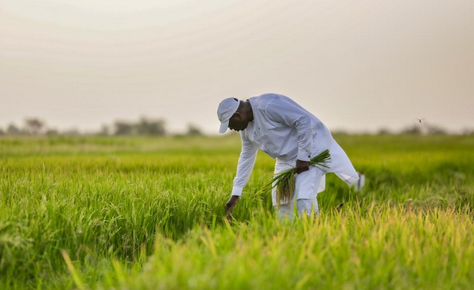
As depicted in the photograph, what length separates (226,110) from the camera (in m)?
4.32

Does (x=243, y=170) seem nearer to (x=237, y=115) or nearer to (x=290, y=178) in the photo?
(x=290, y=178)

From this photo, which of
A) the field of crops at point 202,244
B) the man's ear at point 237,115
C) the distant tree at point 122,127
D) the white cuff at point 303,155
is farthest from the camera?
the distant tree at point 122,127

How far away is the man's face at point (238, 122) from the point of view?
14.5 ft

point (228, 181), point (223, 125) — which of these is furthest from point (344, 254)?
point (228, 181)

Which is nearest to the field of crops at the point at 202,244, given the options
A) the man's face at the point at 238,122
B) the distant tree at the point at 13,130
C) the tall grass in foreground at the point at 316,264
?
the tall grass in foreground at the point at 316,264

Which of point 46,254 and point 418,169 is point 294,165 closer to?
point 46,254

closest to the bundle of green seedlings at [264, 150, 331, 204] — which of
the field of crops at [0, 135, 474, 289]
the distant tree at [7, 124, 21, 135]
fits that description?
the field of crops at [0, 135, 474, 289]

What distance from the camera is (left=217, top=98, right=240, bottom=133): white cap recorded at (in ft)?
14.1

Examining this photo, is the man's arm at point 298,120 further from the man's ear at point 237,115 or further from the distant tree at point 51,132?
the distant tree at point 51,132

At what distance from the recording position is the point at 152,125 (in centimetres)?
4797

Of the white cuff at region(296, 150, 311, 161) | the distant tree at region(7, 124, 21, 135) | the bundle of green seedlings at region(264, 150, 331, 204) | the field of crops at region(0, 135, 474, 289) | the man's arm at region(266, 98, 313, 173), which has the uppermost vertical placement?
the distant tree at region(7, 124, 21, 135)

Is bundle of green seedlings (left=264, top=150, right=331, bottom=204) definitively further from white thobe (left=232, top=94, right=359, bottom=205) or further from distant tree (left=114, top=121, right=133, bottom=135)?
distant tree (left=114, top=121, right=133, bottom=135)

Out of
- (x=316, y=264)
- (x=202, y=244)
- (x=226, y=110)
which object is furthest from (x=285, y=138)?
(x=316, y=264)

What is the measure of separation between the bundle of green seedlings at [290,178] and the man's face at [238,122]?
0.70 metres
